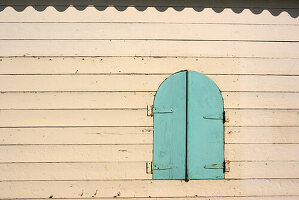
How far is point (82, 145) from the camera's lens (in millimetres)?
2775

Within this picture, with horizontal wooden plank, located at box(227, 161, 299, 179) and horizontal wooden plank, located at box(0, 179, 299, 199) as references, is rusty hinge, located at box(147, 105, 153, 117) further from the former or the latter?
horizontal wooden plank, located at box(227, 161, 299, 179)

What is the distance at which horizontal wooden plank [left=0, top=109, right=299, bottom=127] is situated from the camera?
9.07 feet

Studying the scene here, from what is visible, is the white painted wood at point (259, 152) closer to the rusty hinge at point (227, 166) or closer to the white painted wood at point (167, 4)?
the rusty hinge at point (227, 166)

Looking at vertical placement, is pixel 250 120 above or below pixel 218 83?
below

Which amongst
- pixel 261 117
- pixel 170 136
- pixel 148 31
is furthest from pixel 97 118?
pixel 261 117

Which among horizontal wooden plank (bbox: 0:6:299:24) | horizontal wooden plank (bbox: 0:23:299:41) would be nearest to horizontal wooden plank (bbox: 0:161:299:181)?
horizontal wooden plank (bbox: 0:23:299:41)

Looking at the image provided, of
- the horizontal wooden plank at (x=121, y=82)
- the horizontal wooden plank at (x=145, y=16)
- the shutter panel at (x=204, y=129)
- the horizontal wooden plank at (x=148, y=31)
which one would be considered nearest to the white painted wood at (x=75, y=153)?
the shutter panel at (x=204, y=129)

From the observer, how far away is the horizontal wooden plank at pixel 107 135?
2.76m

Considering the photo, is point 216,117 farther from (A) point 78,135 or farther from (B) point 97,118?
(A) point 78,135

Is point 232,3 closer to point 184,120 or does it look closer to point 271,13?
point 271,13

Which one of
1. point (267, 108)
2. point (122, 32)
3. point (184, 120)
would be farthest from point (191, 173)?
point (122, 32)

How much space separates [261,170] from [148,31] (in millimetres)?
2115

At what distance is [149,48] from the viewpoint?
9.32 feet

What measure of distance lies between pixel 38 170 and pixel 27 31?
1.62m
